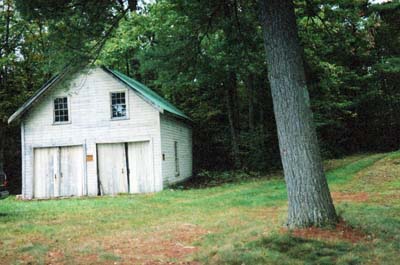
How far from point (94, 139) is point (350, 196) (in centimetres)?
1137

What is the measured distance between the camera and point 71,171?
1867 cm

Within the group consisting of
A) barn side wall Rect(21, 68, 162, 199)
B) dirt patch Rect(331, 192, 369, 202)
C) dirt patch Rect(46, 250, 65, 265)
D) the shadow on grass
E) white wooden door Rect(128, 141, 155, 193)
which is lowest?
the shadow on grass

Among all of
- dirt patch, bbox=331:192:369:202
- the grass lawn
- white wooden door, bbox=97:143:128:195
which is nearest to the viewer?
the grass lawn

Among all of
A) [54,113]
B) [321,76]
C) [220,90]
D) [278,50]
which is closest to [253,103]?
[220,90]

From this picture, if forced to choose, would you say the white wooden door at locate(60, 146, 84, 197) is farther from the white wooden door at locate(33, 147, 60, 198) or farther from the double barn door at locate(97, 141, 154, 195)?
the double barn door at locate(97, 141, 154, 195)

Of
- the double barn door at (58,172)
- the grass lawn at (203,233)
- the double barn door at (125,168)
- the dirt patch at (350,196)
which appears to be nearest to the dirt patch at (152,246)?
the grass lawn at (203,233)

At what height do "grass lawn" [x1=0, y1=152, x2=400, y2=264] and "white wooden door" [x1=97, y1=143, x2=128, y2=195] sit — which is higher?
"white wooden door" [x1=97, y1=143, x2=128, y2=195]

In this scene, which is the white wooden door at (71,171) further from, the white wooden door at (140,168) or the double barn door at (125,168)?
the white wooden door at (140,168)

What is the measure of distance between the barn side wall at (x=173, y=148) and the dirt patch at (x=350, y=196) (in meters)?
8.18

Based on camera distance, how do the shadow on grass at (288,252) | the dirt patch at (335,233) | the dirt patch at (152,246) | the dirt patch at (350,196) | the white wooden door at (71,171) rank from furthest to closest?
the white wooden door at (71,171) < the dirt patch at (350,196) < the dirt patch at (335,233) < the dirt patch at (152,246) < the shadow on grass at (288,252)

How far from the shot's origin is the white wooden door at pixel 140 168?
58.9 feet

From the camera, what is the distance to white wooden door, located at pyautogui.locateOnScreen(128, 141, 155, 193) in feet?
58.9

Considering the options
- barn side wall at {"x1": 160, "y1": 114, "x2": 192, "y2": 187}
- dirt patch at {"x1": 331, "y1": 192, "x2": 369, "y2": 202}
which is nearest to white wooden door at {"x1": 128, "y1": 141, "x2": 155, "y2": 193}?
barn side wall at {"x1": 160, "y1": 114, "x2": 192, "y2": 187}

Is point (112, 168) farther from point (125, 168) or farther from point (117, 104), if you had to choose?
point (117, 104)
